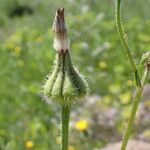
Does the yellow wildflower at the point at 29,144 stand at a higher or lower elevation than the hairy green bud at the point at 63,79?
higher

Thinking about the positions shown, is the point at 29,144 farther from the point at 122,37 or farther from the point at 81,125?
the point at 122,37

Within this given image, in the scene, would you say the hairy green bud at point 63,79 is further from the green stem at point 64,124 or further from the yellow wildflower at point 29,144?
the yellow wildflower at point 29,144

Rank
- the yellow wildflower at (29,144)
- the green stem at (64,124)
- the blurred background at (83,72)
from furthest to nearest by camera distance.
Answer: the blurred background at (83,72) → the yellow wildflower at (29,144) → the green stem at (64,124)

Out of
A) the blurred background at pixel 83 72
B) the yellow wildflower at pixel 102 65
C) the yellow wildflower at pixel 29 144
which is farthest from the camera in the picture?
the yellow wildflower at pixel 102 65

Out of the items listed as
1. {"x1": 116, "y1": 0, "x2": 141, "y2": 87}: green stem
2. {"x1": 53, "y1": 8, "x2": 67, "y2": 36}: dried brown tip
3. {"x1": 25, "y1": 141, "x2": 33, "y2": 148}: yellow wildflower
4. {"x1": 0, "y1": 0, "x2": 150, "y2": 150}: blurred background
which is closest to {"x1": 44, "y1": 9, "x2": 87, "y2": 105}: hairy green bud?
{"x1": 53, "y1": 8, "x2": 67, "y2": 36}: dried brown tip

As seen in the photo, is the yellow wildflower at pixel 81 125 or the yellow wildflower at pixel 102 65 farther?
the yellow wildflower at pixel 102 65

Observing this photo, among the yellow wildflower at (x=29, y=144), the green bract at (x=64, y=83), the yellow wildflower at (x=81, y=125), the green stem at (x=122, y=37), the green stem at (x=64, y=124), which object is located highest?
the yellow wildflower at (x=81, y=125)

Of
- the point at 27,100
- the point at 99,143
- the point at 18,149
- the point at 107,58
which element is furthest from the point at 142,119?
the point at 107,58

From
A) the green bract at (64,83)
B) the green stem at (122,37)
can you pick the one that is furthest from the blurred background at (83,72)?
the green bract at (64,83)

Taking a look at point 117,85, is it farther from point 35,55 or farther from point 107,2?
point 107,2
